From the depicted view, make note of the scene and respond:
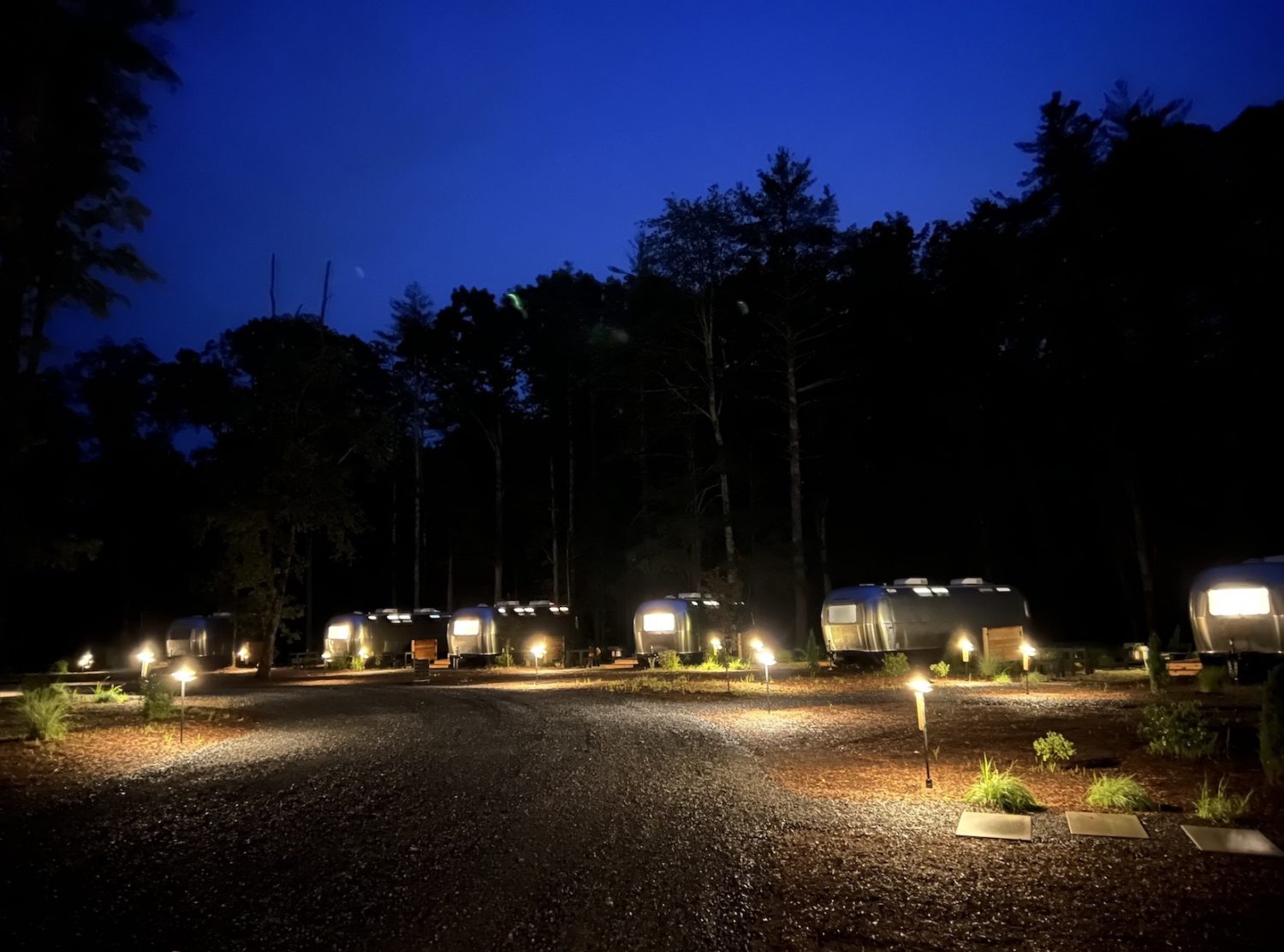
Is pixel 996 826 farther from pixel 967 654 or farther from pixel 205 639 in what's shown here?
pixel 205 639

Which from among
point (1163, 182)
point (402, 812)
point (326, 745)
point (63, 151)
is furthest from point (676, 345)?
point (402, 812)

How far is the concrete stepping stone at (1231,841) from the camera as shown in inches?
220

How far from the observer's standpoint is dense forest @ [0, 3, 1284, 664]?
25.7m

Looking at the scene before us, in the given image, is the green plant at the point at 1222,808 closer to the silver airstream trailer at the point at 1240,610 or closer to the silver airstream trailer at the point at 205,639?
the silver airstream trailer at the point at 1240,610

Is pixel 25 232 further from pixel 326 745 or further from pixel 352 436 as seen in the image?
pixel 352 436

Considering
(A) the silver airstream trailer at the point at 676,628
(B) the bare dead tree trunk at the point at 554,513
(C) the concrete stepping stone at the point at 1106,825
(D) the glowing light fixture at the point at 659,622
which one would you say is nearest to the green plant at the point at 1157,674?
(C) the concrete stepping stone at the point at 1106,825

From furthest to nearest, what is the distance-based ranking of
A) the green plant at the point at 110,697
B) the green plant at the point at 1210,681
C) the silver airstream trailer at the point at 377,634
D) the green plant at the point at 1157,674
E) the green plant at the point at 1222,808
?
1. the silver airstream trailer at the point at 377,634
2. the green plant at the point at 110,697
3. the green plant at the point at 1157,674
4. the green plant at the point at 1210,681
5. the green plant at the point at 1222,808

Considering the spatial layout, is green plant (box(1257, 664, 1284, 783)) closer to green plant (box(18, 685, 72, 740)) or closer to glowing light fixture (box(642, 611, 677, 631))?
green plant (box(18, 685, 72, 740))

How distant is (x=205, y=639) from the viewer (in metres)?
36.5

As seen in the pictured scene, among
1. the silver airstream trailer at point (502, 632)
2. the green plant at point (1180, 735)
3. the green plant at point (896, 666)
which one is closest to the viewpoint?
the green plant at point (1180, 735)

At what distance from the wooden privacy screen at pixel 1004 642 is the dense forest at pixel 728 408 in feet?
28.6

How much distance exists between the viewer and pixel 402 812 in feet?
24.6

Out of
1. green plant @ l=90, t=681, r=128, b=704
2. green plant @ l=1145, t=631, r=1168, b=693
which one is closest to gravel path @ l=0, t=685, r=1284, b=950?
green plant @ l=1145, t=631, r=1168, b=693

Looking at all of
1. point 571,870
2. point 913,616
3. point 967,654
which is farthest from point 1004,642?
point 571,870
